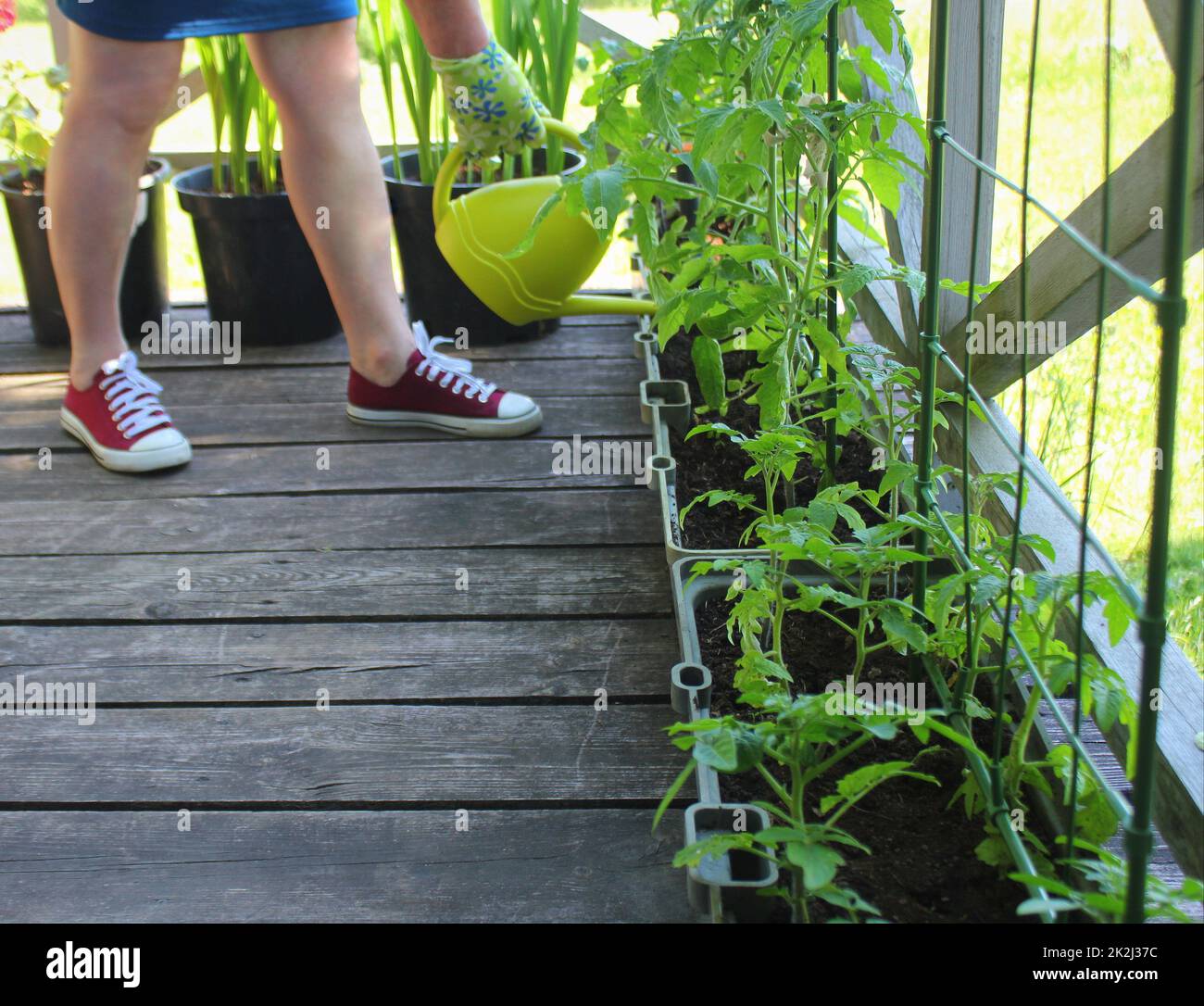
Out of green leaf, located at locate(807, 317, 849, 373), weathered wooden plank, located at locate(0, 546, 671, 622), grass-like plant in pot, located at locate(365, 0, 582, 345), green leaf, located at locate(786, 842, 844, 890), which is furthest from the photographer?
grass-like plant in pot, located at locate(365, 0, 582, 345)

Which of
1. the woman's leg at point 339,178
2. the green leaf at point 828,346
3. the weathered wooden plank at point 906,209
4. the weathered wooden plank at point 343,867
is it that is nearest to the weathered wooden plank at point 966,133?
the weathered wooden plank at point 906,209

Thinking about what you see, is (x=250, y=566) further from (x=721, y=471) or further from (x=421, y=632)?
(x=721, y=471)

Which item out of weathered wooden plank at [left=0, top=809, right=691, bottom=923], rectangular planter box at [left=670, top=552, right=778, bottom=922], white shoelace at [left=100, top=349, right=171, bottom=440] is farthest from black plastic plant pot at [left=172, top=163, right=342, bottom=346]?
rectangular planter box at [left=670, top=552, right=778, bottom=922]

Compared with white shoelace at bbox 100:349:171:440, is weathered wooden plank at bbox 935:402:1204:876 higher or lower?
lower

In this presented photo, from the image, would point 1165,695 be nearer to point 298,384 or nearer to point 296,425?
point 296,425

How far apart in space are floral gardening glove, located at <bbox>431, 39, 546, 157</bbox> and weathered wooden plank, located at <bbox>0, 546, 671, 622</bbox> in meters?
0.70

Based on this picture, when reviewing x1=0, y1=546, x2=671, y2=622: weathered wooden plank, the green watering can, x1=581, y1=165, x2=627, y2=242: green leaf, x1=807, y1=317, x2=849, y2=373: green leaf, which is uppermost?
the green watering can

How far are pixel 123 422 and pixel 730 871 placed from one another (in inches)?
55.4

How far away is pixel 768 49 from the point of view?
1.14 meters

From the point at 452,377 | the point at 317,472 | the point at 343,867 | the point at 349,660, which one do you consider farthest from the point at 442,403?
the point at 343,867

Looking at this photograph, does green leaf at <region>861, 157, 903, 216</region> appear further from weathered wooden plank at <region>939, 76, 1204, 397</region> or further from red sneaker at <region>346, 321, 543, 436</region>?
red sneaker at <region>346, 321, 543, 436</region>

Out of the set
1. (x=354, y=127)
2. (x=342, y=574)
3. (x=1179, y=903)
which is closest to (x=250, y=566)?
(x=342, y=574)

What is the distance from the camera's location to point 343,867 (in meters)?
1.14

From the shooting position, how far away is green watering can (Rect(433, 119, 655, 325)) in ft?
6.15
